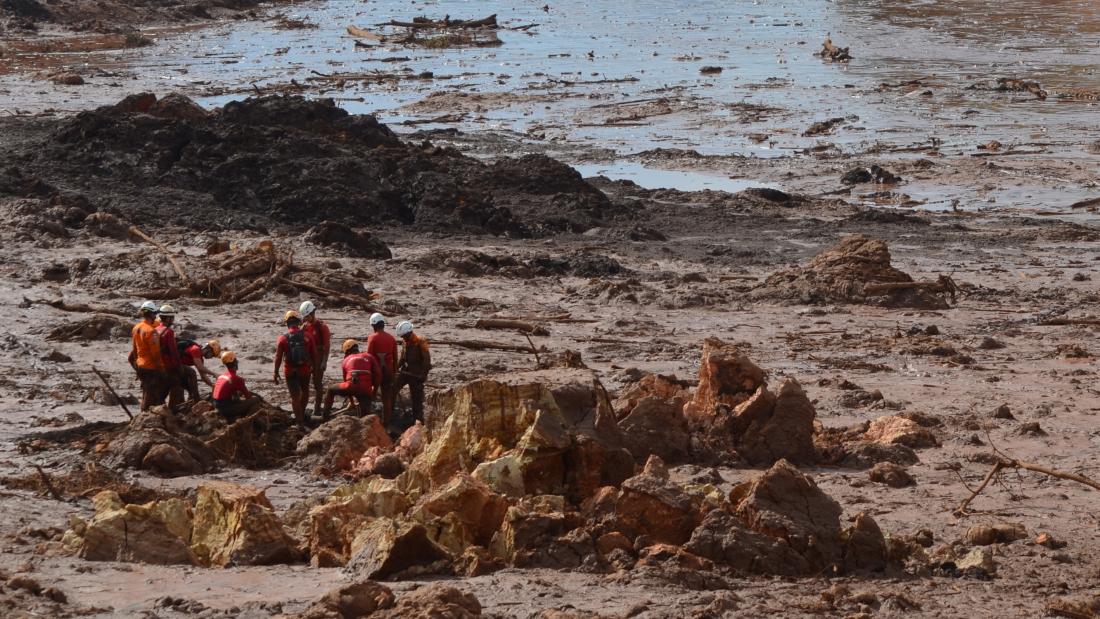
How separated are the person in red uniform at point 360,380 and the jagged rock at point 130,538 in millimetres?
2969

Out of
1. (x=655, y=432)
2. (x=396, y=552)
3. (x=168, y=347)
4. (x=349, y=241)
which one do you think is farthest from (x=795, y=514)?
(x=349, y=241)

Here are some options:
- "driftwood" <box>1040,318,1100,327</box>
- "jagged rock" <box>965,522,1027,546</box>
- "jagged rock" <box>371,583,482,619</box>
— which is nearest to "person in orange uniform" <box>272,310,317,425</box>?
"jagged rock" <box>371,583,482,619</box>

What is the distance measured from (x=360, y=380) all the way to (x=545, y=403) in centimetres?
248

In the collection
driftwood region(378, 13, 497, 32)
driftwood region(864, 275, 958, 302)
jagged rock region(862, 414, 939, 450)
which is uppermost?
driftwood region(378, 13, 497, 32)

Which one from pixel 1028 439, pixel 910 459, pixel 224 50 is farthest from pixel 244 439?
pixel 224 50

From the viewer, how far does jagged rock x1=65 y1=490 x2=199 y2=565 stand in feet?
25.2

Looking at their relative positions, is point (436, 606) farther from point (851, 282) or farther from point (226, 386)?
point (851, 282)

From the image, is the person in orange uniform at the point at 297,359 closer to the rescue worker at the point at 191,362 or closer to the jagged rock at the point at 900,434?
the rescue worker at the point at 191,362

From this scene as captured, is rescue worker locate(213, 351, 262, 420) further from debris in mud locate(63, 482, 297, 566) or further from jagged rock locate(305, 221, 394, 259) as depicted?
jagged rock locate(305, 221, 394, 259)

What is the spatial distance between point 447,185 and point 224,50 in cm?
2834

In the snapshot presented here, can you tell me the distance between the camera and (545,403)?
29.0ft

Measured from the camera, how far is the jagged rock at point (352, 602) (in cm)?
640

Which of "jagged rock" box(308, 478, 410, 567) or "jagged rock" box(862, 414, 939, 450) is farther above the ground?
"jagged rock" box(308, 478, 410, 567)

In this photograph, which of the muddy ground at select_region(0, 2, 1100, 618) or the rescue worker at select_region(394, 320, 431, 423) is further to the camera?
the rescue worker at select_region(394, 320, 431, 423)
